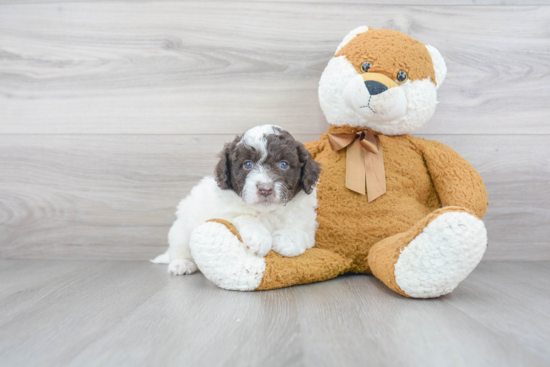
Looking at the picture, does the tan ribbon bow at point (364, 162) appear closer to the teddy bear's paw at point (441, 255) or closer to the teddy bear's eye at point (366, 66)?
the teddy bear's eye at point (366, 66)

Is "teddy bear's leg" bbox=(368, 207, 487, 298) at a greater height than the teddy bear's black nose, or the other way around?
the teddy bear's black nose

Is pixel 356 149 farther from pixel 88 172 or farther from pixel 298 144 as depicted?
pixel 88 172

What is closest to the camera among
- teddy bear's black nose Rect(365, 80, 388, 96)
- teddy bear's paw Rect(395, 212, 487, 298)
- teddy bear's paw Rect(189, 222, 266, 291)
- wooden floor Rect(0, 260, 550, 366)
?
wooden floor Rect(0, 260, 550, 366)

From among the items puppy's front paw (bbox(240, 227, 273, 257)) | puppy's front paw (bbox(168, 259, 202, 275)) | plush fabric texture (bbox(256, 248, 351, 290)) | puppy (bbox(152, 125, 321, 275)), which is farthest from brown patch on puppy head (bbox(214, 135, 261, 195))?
puppy's front paw (bbox(168, 259, 202, 275))

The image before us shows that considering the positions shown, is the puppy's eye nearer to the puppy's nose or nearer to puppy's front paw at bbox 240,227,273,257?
the puppy's nose

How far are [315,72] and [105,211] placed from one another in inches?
41.7

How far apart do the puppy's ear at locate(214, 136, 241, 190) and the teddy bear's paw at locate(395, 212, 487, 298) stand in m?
0.55

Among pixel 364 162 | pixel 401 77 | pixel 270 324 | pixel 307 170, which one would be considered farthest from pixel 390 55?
pixel 270 324

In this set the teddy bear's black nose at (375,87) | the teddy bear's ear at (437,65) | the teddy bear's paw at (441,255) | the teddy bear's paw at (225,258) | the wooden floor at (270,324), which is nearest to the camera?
the wooden floor at (270,324)

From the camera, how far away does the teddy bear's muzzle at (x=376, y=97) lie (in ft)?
4.05

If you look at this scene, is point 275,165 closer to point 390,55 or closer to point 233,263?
point 233,263

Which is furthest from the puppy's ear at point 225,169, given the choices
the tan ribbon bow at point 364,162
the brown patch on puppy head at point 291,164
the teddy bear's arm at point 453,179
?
the teddy bear's arm at point 453,179

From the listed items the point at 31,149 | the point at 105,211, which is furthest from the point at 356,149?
the point at 31,149

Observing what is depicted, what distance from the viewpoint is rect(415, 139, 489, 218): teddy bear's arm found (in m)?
1.28
